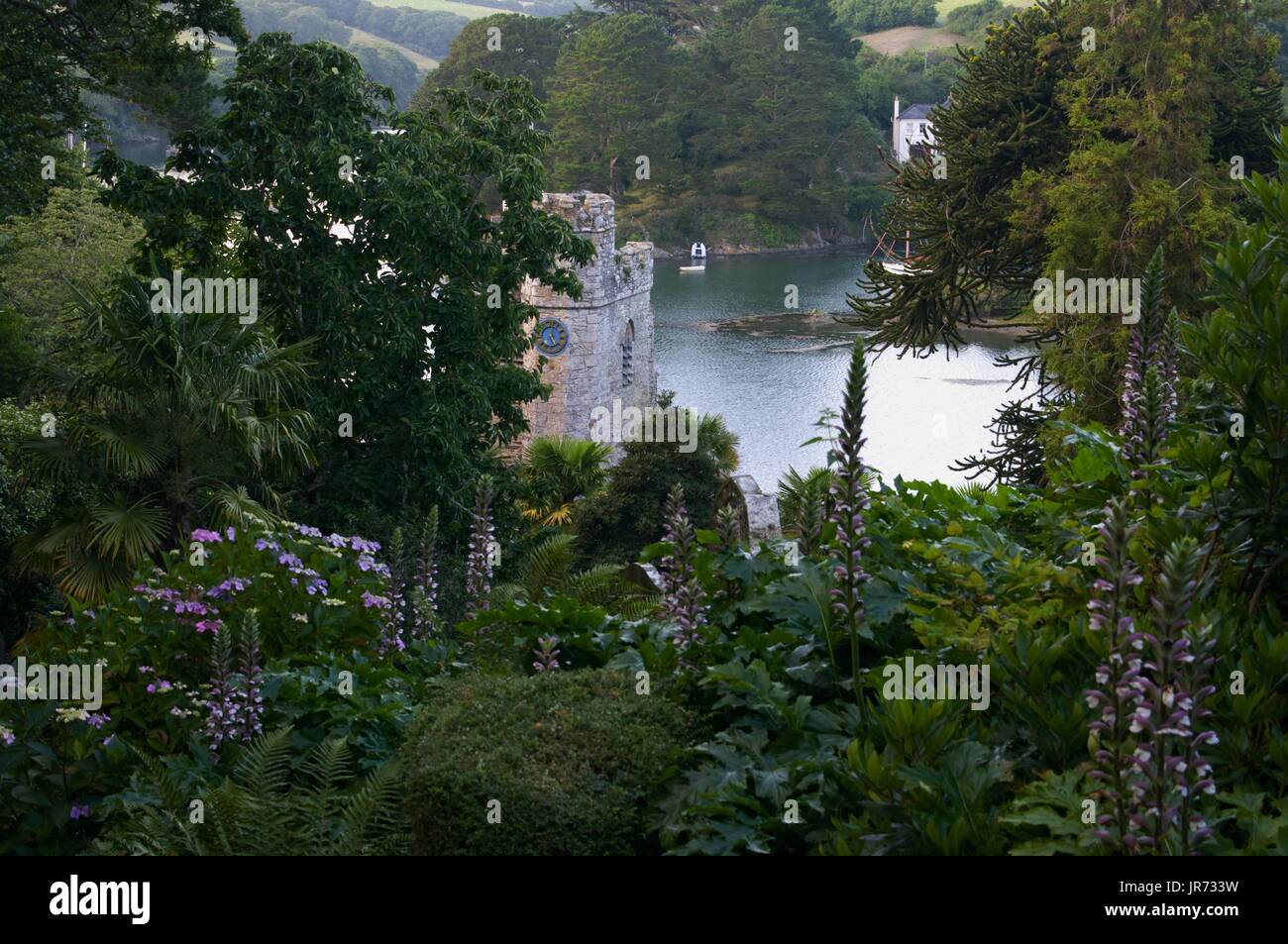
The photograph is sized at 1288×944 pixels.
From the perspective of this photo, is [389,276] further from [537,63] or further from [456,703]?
[537,63]

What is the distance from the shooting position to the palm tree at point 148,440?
1262cm

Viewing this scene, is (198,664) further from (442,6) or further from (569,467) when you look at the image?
(442,6)

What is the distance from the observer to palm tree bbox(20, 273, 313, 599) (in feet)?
41.4

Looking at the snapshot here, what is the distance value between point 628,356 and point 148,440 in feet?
83.5

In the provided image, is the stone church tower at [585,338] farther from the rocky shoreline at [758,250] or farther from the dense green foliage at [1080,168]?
the rocky shoreline at [758,250]

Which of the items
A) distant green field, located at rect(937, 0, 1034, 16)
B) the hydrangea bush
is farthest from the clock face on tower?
distant green field, located at rect(937, 0, 1034, 16)

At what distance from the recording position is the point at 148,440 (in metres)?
12.9

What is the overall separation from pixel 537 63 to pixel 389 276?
56.5 metres

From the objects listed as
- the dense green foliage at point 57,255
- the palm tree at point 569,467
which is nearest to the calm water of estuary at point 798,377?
the palm tree at point 569,467

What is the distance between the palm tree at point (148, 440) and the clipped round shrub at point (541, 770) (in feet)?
24.2

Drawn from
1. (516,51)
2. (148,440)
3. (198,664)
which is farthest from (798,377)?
(198,664)

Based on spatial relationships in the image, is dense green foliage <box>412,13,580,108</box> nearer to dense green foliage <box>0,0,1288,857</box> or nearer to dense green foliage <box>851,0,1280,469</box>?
dense green foliage <box>851,0,1280,469</box>

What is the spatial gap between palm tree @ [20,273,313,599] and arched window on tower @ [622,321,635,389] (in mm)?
24346
